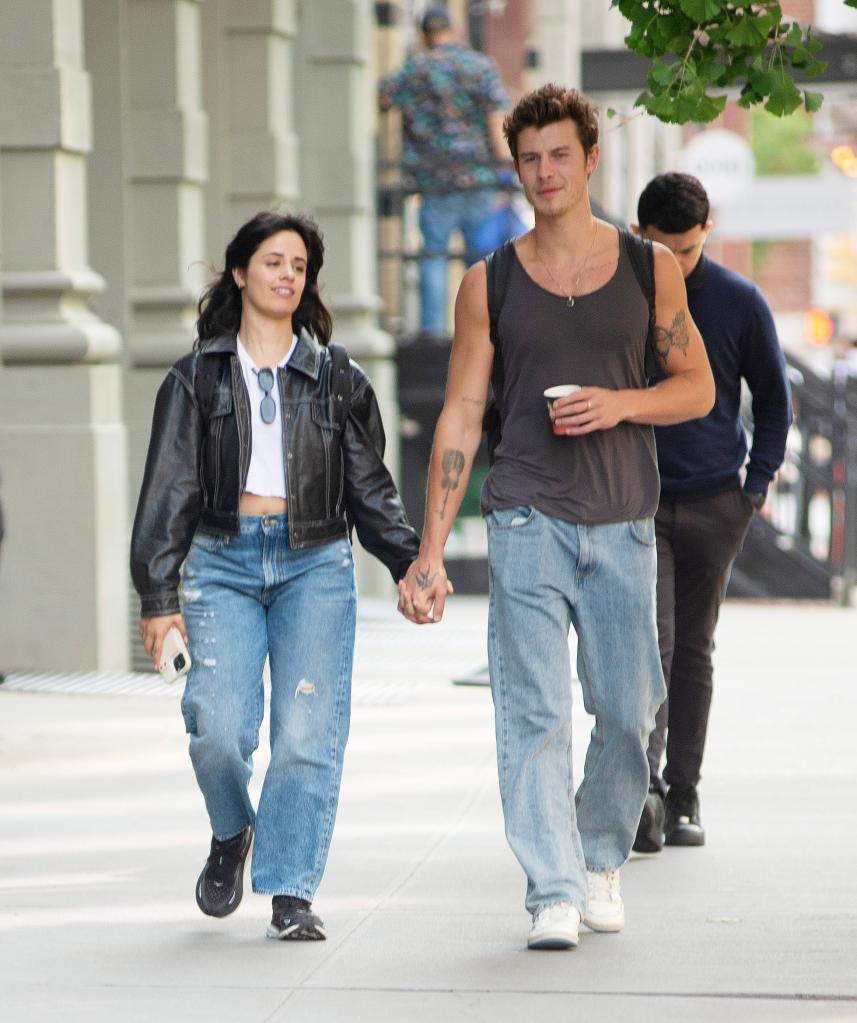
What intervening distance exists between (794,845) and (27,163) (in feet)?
19.1

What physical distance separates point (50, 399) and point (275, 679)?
18.4 feet

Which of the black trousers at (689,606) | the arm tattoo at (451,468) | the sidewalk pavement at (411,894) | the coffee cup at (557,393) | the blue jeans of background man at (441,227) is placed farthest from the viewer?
the blue jeans of background man at (441,227)

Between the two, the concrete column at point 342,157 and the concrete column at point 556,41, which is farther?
the concrete column at point 556,41

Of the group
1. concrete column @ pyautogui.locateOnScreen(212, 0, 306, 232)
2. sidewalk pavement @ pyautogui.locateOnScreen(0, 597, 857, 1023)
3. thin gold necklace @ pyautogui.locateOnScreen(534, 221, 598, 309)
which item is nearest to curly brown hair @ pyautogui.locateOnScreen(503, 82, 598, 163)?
thin gold necklace @ pyautogui.locateOnScreen(534, 221, 598, 309)

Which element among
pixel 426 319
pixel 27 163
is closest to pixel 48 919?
pixel 27 163

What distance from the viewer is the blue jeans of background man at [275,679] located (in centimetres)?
532

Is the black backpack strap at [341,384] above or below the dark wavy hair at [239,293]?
below

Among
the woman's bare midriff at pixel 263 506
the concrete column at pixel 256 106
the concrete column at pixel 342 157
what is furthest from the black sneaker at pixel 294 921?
the concrete column at pixel 342 157

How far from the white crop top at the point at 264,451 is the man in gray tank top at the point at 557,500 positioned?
1.26 feet

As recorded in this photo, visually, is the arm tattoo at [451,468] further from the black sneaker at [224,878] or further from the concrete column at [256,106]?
the concrete column at [256,106]

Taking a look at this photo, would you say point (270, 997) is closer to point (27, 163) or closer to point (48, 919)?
point (48, 919)

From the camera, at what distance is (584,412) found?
514 centimetres

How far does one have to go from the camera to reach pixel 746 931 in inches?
218

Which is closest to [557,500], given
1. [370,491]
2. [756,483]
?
[370,491]
